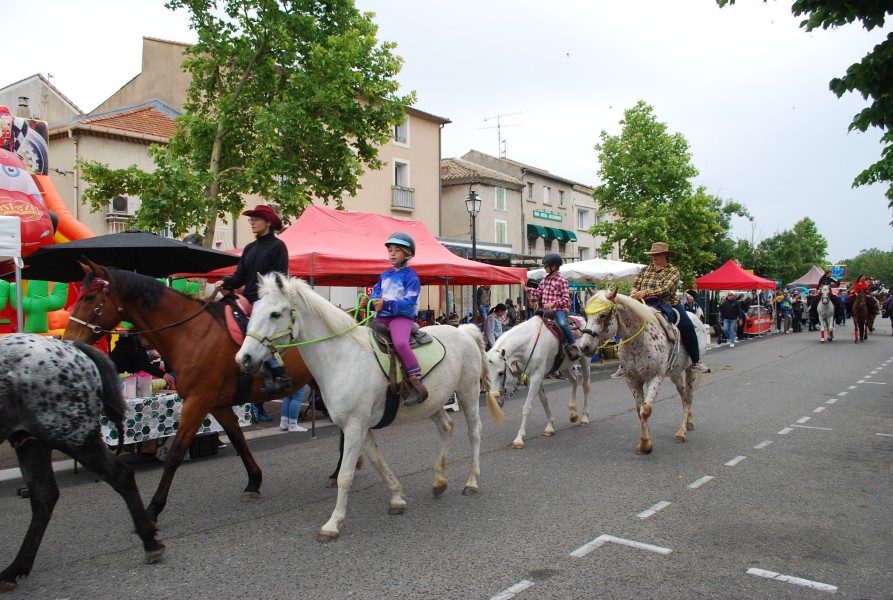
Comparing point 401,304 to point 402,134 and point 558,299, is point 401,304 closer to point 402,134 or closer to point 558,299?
point 558,299

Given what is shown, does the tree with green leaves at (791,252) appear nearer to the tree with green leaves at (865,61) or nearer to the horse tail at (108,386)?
the tree with green leaves at (865,61)

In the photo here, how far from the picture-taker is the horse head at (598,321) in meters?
7.43

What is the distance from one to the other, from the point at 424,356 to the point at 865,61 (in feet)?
19.6

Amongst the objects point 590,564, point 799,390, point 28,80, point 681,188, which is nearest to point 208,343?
point 590,564

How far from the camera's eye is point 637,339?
7699mm

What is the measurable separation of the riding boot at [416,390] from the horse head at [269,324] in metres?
1.07

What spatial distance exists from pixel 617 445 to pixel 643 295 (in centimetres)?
203

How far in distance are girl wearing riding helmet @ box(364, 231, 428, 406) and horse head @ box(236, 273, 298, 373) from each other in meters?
0.79

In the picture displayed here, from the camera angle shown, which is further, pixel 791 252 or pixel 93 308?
pixel 791 252

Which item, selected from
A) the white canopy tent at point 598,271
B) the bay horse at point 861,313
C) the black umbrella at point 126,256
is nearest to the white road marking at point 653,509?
the black umbrella at point 126,256

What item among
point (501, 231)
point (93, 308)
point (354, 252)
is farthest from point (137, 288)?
point (501, 231)

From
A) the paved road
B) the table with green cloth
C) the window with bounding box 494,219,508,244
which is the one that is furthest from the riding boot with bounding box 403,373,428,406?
the window with bounding box 494,219,508,244

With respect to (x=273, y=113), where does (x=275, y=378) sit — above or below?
below

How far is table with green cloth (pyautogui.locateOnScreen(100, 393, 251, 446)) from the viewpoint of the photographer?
22.2 ft
